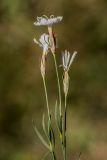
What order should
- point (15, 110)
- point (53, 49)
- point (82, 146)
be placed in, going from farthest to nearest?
point (15, 110) → point (82, 146) → point (53, 49)

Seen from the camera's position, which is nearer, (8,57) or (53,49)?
(53,49)

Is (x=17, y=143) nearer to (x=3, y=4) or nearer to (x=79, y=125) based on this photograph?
(x=79, y=125)

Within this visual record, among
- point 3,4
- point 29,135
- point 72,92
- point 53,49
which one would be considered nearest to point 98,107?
point 72,92

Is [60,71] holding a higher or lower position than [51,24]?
lower

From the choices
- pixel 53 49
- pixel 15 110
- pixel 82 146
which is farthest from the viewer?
pixel 15 110

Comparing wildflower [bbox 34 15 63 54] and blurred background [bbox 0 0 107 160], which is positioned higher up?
wildflower [bbox 34 15 63 54]

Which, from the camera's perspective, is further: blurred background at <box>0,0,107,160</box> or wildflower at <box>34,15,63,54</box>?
blurred background at <box>0,0,107,160</box>

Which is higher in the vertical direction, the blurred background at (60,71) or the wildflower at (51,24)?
the wildflower at (51,24)

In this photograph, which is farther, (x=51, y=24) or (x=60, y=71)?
(x=60, y=71)
